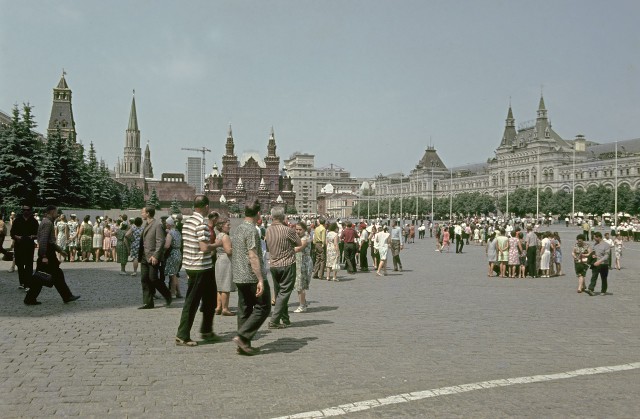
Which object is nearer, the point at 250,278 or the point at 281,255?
the point at 250,278

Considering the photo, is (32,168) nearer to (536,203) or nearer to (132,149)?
(536,203)

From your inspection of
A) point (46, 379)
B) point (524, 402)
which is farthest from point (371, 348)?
point (46, 379)

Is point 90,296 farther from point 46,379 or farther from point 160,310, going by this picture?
point 46,379

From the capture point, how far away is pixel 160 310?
37.3 feet

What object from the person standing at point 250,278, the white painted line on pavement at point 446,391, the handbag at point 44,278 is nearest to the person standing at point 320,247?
the handbag at point 44,278

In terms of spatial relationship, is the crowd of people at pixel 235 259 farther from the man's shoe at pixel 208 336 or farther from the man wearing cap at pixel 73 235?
the man wearing cap at pixel 73 235

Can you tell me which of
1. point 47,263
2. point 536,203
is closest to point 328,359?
point 47,263

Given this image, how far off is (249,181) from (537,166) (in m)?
96.3

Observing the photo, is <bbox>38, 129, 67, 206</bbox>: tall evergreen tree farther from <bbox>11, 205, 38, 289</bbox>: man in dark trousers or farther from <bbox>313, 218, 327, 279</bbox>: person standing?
<bbox>11, 205, 38, 289</bbox>: man in dark trousers

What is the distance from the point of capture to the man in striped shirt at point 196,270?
26.7ft

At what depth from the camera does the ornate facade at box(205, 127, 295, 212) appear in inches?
7407

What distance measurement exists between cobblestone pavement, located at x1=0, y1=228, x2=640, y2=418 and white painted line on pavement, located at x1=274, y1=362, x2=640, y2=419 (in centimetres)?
10

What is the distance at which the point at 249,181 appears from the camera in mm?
193375

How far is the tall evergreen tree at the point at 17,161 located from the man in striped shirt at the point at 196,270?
3996 centimetres
